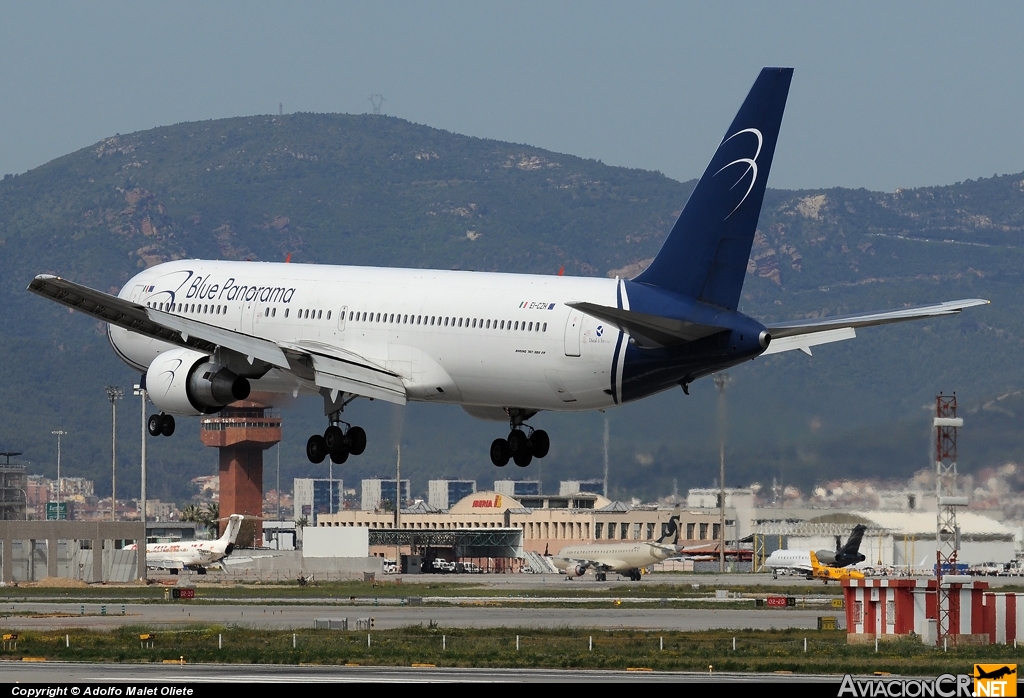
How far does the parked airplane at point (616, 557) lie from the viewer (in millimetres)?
140625

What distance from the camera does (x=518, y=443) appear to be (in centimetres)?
5541

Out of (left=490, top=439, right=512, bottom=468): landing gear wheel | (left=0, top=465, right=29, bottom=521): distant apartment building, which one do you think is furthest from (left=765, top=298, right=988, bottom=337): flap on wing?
(left=0, top=465, right=29, bottom=521): distant apartment building

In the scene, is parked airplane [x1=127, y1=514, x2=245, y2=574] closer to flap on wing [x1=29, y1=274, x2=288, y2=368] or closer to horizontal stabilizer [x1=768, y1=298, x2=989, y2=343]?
flap on wing [x1=29, y1=274, x2=288, y2=368]

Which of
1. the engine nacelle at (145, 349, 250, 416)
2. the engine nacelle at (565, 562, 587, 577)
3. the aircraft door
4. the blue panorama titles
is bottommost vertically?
the engine nacelle at (565, 562, 587, 577)

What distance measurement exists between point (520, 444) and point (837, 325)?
38.8ft

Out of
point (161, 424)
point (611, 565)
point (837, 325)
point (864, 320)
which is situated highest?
point (864, 320)

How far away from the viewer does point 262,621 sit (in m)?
77.9

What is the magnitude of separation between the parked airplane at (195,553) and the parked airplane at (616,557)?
105ft

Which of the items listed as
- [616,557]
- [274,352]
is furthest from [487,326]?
[616,557]

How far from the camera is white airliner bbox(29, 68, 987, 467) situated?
160 ft

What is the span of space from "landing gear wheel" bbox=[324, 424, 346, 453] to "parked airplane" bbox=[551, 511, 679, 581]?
280ft

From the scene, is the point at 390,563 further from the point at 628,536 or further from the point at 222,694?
the point at 222,694

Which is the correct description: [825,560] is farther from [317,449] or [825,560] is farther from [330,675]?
[330,675]

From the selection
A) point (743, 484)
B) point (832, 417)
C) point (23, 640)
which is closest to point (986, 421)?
point (832, 417)
